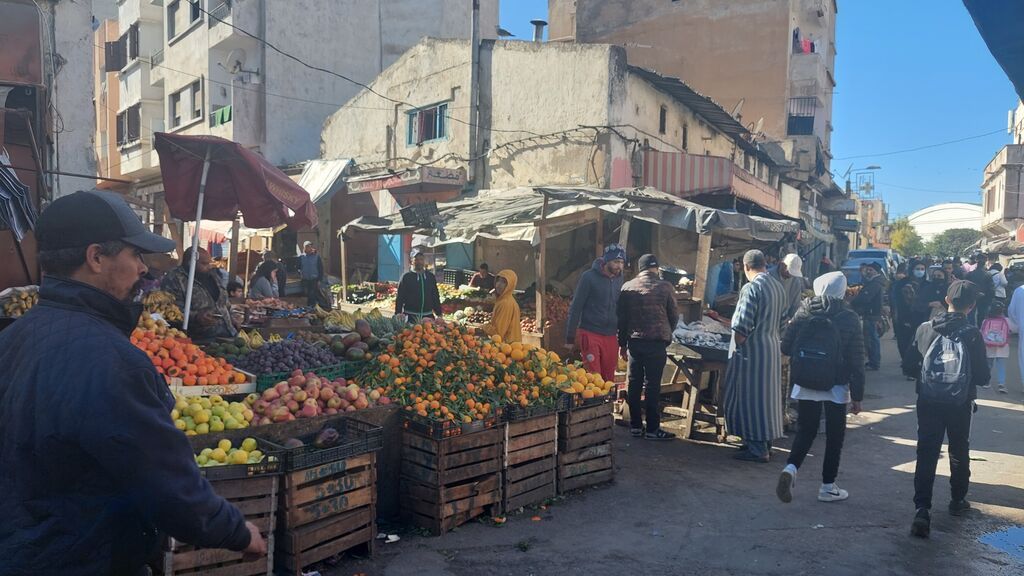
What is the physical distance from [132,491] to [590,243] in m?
14.3

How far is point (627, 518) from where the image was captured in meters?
5.64

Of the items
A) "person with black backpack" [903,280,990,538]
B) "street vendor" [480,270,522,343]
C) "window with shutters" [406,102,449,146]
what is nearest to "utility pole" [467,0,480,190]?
"window with shutters" [406,102,449,146]

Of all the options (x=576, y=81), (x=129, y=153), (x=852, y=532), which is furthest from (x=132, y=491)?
(x=129, y=153)

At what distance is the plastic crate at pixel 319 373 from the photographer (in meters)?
5.75

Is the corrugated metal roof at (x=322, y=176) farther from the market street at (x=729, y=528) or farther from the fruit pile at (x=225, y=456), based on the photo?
the fruit pile at (x=225, y=456)

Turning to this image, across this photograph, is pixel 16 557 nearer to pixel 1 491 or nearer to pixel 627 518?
pixel 1 491

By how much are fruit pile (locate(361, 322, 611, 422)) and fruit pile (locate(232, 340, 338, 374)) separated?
440 millimetres

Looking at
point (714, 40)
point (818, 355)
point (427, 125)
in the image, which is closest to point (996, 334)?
point (818, 355)

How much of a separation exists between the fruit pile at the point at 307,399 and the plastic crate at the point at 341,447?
0.15 meters

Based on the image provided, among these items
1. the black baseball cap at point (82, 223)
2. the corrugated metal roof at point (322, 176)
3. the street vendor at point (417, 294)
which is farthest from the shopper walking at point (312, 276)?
the black baseball cap at point (82, 223)

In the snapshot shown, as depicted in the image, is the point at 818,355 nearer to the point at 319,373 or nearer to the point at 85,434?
the point at 319,373

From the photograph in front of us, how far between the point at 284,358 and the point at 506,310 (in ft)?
11.2

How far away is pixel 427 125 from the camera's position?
768 inches

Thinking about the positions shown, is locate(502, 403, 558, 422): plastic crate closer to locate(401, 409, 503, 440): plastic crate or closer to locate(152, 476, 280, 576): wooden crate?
locate(401, 409, 503, 440): plastic crate
